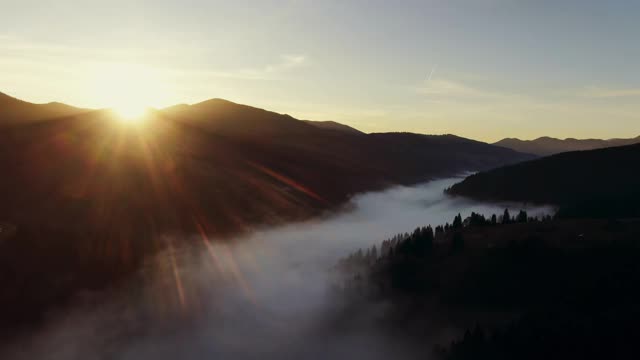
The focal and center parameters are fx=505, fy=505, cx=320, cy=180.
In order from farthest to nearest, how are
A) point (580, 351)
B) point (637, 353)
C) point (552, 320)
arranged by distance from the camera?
point (552, 320) → point (580, 351) → point (637, 353)

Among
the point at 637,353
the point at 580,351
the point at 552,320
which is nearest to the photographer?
the point at 637,353

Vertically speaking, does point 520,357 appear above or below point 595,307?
below

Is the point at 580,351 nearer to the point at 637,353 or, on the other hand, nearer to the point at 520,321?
the point at 637,353

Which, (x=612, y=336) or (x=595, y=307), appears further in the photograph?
(x=595, y=307)

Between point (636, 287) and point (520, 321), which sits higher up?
point (636, 287)

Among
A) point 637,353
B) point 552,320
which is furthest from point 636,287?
point 637,353

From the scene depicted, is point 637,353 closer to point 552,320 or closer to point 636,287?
point 552,320

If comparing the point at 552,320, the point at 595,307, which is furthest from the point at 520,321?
the point at 595,307

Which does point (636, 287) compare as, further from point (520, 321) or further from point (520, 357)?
point (520, 357)

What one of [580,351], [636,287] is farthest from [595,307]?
[580,351]
